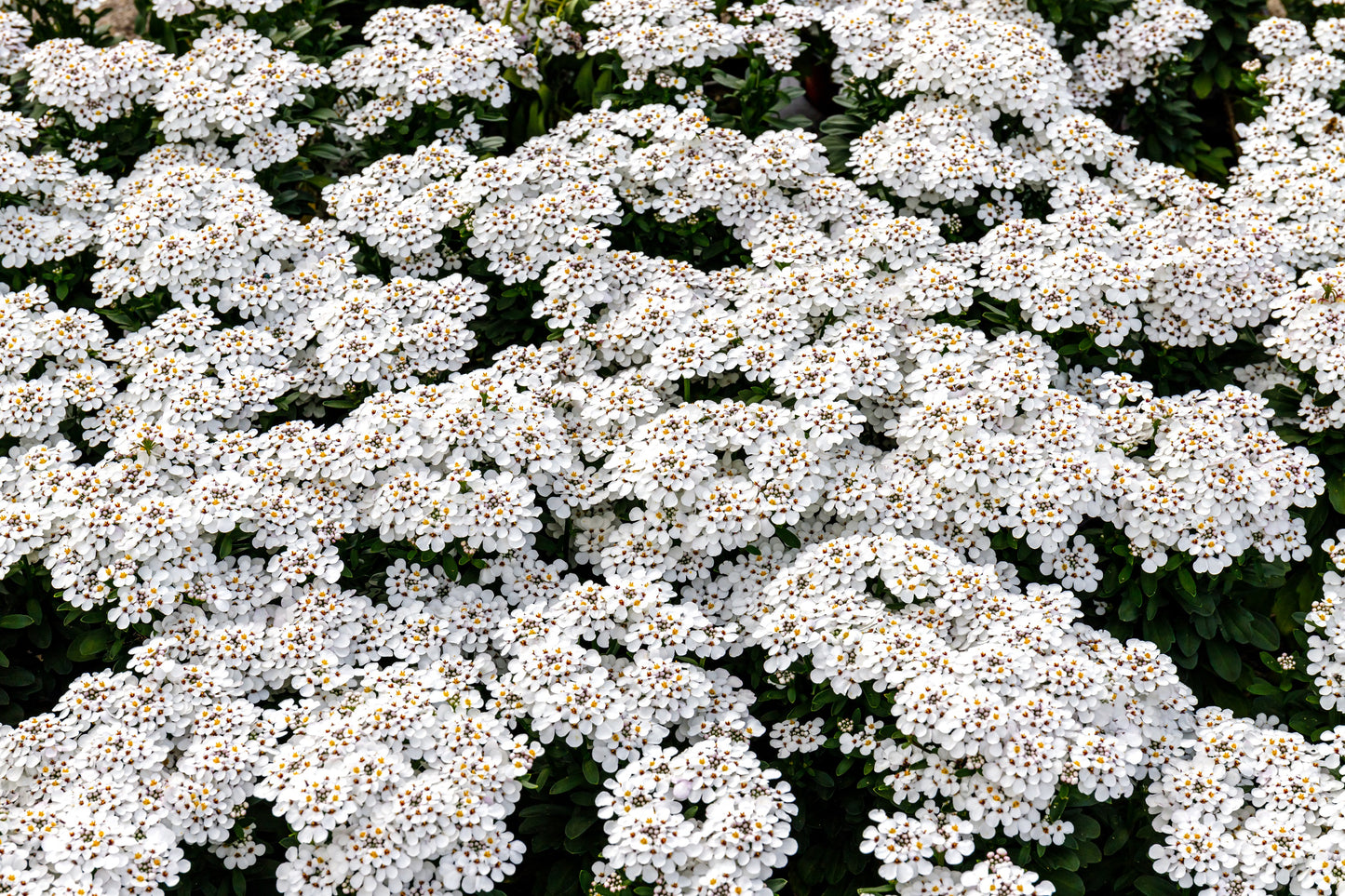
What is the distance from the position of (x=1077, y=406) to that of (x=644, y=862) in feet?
11.4

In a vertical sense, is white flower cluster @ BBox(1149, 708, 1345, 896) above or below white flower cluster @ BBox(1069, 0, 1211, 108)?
below

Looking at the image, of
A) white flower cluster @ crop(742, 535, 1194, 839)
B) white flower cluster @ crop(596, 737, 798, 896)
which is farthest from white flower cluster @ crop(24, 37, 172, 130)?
white flower cluster @ crop(596, 737, 798, 896)

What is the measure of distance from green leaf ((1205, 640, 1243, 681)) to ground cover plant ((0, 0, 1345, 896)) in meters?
0.02

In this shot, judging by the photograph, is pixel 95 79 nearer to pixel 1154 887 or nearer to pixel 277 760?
pixel 277 760

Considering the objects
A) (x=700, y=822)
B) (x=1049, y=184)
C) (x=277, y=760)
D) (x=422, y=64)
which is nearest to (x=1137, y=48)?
(x=1049, y=184)

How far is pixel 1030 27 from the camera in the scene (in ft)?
31.6

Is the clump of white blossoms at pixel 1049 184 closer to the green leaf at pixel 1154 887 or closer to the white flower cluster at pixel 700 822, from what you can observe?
the green leaf at pixel 1154 887

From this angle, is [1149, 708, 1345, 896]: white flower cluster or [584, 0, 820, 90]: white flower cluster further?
[584, 0, 820, 90]: white flower cluster

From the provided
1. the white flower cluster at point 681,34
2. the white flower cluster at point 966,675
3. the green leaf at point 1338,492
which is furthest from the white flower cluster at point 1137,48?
the white flower cluster at point 966,675

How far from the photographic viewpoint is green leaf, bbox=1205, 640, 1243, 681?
6766mm

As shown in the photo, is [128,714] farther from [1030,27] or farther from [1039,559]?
[1030,27]

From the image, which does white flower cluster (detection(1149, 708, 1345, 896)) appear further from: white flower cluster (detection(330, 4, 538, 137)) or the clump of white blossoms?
white flower cluster (detection(330, 4, 538, 137))

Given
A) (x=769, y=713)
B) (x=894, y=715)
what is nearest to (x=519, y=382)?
(x=769, y=713)

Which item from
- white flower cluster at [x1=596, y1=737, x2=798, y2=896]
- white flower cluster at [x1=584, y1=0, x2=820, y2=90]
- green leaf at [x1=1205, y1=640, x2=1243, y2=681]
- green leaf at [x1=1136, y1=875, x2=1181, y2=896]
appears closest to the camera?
white flower cluster at [x1=596, y1=737, x2=798, y2=896]
